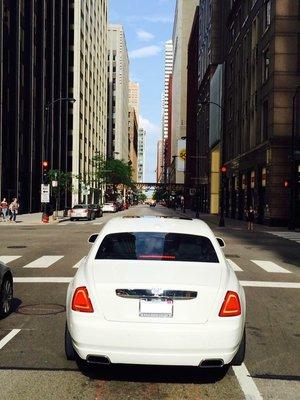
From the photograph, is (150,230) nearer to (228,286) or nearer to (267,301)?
(228,286)

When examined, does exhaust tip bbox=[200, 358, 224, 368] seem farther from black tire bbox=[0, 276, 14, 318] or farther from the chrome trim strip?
black tire bbox=[0, 276, 14, 318]

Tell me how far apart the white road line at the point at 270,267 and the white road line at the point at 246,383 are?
9.01 meters

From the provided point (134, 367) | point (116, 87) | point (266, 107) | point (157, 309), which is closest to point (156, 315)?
point (157, 309)

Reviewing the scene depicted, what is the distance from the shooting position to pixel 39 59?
207ft

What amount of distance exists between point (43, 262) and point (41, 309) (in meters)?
6.87

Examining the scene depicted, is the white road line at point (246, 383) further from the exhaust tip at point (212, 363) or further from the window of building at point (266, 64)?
the window of building at point (266, 64)

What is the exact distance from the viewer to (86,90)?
9694cm

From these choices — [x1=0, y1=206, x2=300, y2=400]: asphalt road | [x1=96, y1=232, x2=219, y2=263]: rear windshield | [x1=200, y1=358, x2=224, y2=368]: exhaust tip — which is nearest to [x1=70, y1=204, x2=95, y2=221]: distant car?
[x1=0, y1=206, x2=300, y2=400]: asphalt road

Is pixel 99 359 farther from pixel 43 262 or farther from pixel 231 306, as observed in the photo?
pixel 43 262

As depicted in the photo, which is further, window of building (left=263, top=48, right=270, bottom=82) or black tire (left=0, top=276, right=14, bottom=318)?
window of building (left=263, top=48, right=270, bottom=82)

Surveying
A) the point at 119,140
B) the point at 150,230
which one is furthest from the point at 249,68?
the point at 119,140

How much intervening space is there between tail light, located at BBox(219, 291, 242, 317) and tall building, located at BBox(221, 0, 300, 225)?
3098 centimetres

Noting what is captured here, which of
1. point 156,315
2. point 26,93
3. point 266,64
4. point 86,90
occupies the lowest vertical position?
point 156,315

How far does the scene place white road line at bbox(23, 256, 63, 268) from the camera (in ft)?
49.1
